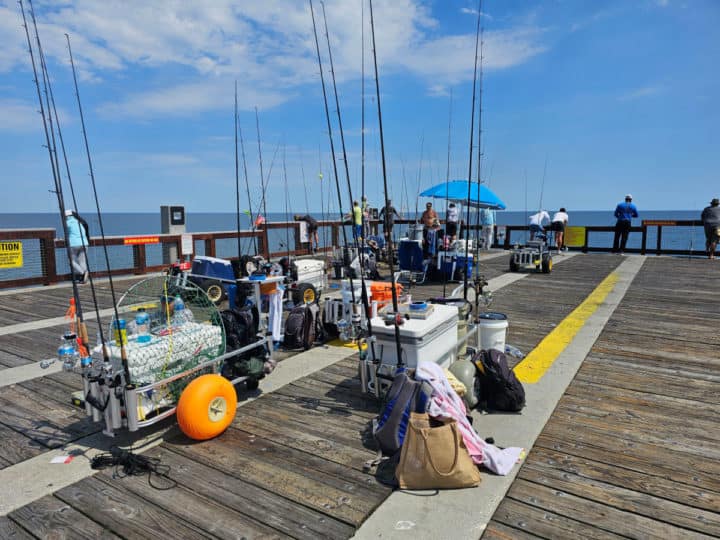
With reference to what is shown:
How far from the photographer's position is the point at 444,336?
474 cm

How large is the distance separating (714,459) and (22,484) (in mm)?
5001

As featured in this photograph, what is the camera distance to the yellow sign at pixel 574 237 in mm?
19969

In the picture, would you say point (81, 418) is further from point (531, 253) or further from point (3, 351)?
point (531, 253)

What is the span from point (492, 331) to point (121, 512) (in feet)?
12.8

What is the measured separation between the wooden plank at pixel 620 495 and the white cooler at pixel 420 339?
4.15 ft

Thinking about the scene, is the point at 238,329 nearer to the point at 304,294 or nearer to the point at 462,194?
the point at 304,294

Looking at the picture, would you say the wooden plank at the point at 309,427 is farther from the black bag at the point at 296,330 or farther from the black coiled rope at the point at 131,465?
the black bag at the point at 296,330

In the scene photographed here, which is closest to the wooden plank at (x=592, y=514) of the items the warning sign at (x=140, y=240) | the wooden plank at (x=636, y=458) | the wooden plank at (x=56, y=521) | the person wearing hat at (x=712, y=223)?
the wooden plank at (x=636, y=458)

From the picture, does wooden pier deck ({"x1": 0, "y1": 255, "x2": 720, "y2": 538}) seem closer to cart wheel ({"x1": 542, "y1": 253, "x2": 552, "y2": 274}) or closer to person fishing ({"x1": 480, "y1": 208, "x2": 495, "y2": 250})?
cart wheel ({"x1": 542, "y1": 253, "x2": 552, "y2": 274})

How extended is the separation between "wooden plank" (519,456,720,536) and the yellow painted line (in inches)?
70.4

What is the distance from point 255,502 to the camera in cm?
313

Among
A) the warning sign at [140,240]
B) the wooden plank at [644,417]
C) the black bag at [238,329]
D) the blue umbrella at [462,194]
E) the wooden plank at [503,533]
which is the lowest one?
the wooden plank at [503,533]

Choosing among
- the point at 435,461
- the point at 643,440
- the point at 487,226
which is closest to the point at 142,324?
the point at 435,461

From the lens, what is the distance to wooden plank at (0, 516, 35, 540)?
110 inches
